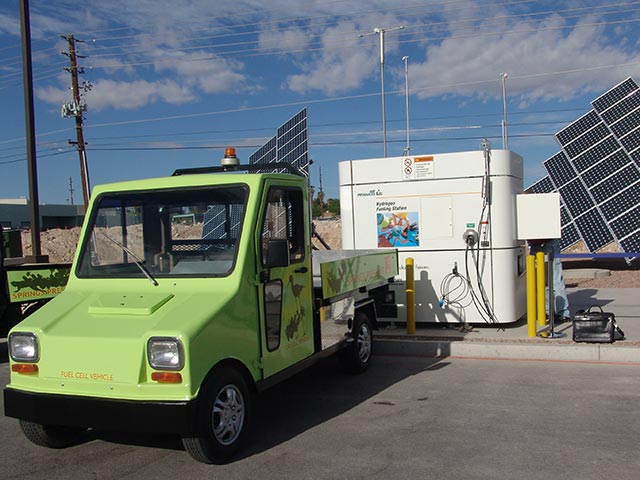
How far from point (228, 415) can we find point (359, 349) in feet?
9.57

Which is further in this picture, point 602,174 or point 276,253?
point 602,174

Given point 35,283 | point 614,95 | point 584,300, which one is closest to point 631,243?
point 584,300

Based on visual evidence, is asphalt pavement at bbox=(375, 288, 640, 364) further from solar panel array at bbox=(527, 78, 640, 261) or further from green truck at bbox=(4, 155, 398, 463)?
solar panel array at bbox=(527, 78, 640, 261)

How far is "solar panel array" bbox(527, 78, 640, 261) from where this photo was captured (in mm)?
16375

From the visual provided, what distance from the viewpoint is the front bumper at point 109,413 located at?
420 centimetres

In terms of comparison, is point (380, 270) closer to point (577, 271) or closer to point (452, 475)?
point (452, 475)

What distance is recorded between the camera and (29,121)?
45.8 ft

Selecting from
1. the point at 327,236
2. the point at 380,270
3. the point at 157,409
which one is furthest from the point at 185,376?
the point at 327,236

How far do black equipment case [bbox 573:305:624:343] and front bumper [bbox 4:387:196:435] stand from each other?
228 inches

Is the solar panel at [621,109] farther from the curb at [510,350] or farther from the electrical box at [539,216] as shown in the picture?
the curb at [510,350]

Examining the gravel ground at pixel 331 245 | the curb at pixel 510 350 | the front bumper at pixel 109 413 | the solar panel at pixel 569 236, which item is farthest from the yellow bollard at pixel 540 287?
the solar panel at pixel 569 236

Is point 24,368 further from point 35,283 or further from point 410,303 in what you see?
point 410,303

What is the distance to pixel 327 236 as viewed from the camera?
35.1m

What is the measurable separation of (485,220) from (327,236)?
25.9 meters
